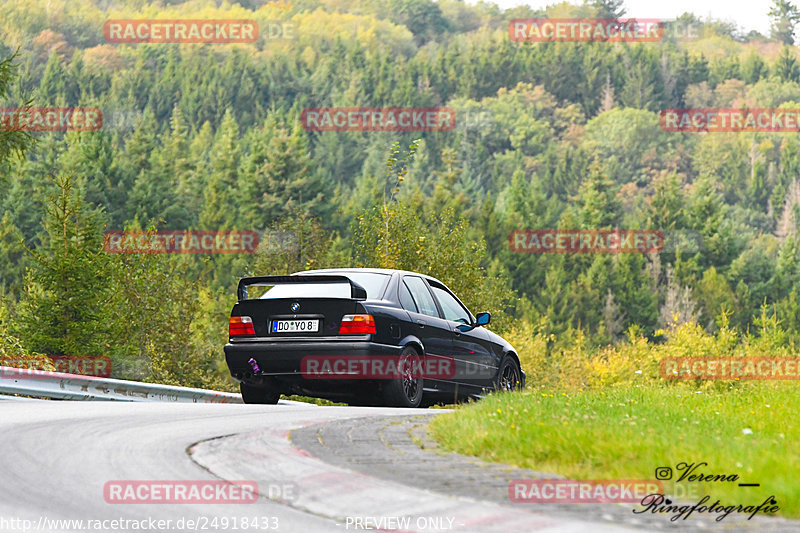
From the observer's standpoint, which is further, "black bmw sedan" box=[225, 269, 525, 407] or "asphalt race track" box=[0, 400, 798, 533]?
"black bmw sedan" box=[225, 269, 525, 407]

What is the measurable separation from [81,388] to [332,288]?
399cm

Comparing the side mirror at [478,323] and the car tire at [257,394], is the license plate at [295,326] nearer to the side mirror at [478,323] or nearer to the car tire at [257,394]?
the car tire at [257,394]

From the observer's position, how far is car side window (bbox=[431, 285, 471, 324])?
14.0 meters

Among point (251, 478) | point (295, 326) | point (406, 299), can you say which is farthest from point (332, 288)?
point (251, 478)

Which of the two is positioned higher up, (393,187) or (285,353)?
(393,187)

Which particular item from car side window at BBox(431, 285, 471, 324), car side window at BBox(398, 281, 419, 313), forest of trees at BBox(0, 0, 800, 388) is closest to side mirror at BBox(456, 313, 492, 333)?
car side window at BBox(431, 285, 471, 324)

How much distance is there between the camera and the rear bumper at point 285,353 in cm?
1184

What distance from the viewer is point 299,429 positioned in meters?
8.37

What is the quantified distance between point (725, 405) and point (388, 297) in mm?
3888

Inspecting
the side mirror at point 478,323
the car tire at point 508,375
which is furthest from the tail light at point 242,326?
the car tire at point 508,375

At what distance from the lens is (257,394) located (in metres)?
13.4

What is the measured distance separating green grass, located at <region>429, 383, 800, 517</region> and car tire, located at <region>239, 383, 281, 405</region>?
3814mm

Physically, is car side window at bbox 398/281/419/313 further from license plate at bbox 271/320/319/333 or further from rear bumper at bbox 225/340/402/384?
license plate at bbox 271/320/319/333

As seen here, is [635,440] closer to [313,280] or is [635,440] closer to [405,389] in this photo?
[405,389]
